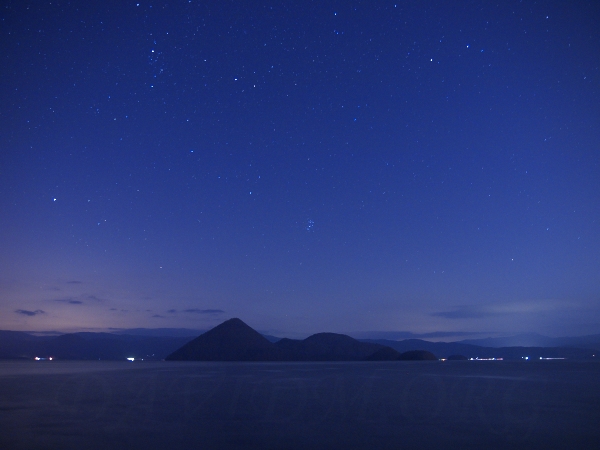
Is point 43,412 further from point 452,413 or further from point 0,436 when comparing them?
point 452,413

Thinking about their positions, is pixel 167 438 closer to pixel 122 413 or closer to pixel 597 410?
pixel 122 413

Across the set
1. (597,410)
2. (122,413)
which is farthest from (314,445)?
(597,410)

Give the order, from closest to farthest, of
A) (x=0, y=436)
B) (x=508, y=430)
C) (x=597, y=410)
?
(x=0, y=436) → (x=508, y=430) → (x=597, y=410)

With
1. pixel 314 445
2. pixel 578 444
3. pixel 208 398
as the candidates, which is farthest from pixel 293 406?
pixel 578 444

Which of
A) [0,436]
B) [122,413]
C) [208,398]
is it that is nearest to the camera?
[0,436]

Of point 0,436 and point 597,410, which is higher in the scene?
point 0,436

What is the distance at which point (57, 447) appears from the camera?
14297mm

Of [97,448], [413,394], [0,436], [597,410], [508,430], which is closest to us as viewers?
[97,448]

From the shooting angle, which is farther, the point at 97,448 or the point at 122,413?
the point at 122,413

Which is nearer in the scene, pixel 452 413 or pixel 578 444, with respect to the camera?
pixel 578 444

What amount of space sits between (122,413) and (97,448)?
7.70 metres

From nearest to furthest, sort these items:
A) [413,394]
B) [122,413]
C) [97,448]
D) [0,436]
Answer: [97,448], [0,436], [122,413], [413,394]

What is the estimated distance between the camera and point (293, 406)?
23.9 meters

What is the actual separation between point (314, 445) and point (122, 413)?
36.6 feet
